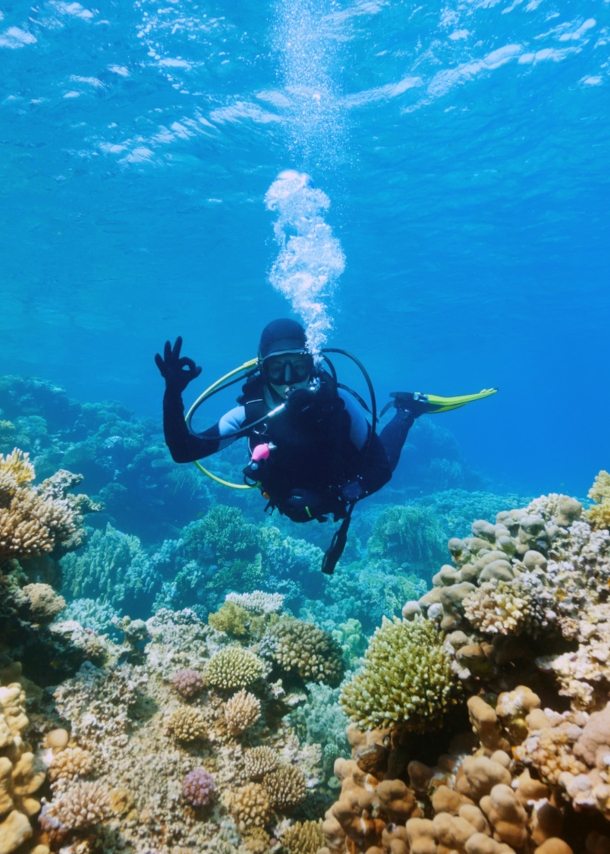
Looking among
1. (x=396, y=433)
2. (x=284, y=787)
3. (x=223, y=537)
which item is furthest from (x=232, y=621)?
(x=223, y=537)

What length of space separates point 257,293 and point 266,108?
19831 millimetres

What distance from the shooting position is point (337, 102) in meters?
15.0

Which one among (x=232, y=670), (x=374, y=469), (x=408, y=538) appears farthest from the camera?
(x=408, y=538)

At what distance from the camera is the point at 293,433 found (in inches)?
188

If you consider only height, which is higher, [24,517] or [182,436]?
[182,436]

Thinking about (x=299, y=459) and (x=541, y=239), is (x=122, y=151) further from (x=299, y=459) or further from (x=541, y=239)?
(x=541, y=239)

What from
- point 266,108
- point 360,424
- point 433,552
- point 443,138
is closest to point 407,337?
point 443,138

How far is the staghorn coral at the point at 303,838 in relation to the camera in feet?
10.5

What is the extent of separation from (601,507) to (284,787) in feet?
11.7

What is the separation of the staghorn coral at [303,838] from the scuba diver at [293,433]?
7.31 ft

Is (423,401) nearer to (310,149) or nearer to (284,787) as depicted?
(284,787)

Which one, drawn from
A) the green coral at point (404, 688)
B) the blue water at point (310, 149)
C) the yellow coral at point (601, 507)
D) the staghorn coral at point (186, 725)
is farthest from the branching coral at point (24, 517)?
the blue water at point (310, 149)

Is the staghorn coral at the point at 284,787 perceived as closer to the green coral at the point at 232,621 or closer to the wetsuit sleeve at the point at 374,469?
the green coral at the point at 232,621

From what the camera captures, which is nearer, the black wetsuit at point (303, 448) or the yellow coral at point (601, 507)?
the yellow coral at point (601, 507)
